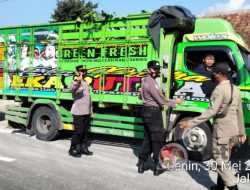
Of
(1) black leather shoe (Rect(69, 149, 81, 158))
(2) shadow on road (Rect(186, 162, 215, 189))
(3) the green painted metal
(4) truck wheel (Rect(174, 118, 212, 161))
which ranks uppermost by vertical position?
(3) the green painted metal

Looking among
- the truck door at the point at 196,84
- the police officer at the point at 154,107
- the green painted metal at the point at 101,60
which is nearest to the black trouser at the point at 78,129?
the green painted metal at the point at 101,60

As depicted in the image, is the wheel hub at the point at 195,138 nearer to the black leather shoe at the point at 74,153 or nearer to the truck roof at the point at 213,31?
the truck roof at the point at 213,31

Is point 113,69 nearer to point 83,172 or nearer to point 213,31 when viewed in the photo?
point 213,31

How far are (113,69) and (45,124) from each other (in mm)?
2422

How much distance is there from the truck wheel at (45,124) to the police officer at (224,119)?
15.3 feet

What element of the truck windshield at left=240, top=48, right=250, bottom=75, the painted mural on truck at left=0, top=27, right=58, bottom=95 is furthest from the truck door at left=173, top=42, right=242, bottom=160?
the painted mural on truck at left=0, top=27, right=58, bottom=95

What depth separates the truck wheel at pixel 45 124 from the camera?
8984mm

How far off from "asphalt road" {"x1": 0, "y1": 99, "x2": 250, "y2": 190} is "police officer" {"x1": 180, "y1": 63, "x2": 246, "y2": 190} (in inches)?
32.3

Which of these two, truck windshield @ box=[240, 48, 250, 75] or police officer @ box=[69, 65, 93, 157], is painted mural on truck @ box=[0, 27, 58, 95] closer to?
police officer @ box=[69, 65, 93, 157]

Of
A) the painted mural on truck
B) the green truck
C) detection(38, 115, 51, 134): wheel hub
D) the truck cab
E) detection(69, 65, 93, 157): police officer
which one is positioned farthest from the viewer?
detection(38, 115, 51, 134): wheel hub

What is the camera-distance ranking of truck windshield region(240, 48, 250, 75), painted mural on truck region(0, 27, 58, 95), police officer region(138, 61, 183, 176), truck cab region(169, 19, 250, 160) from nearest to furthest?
police officer region(138, 61, 183, 176), truck cab region(169, 19, 250, 160), truck windshield region(240, 48, 250, 75), painted mural on truck region(0, 27, 58, 95)

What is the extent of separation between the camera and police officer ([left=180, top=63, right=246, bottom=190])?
16.2 ft

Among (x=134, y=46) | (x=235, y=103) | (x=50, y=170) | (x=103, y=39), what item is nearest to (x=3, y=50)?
(x=103, y=39)

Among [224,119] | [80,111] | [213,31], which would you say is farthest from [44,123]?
[224,119]
